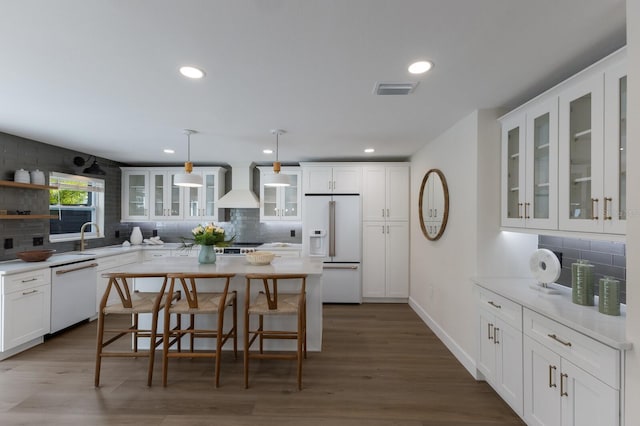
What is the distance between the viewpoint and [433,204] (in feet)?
13.3

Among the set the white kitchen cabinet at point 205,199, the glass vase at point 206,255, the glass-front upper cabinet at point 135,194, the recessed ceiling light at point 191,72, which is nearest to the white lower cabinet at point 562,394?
the recessed ceiling light at point 191,72

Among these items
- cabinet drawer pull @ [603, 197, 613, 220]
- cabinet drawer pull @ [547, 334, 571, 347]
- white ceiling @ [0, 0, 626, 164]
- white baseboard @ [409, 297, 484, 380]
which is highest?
white ceiling @ [0, 0, 626, 164]

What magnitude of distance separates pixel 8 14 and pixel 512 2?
2.50 meters

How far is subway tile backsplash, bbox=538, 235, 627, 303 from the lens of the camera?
2.03 m

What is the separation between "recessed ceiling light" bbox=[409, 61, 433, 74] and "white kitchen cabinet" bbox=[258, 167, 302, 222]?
3678 millimetres

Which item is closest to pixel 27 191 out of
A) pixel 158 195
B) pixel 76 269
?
pixel 76 269

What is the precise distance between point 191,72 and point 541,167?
269 cm

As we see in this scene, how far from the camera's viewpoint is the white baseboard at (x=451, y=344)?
285 cm

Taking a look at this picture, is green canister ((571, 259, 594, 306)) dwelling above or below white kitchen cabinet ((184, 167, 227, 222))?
below

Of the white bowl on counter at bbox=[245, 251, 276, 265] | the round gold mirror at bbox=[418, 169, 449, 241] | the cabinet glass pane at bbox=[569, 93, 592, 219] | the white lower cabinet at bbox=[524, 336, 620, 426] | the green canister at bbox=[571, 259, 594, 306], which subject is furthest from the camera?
the round gold mirror at bbox=[418, 169, 449, 241]

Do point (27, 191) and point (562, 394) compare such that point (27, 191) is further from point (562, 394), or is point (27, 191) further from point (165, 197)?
point (562, 394)

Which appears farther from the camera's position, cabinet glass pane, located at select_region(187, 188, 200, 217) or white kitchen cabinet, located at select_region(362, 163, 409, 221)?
cabinet glass pane, located at select_region(187, 188, 200, 217)

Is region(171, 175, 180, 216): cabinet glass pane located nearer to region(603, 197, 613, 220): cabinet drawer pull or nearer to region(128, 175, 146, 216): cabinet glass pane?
region(128, 175, 146, 216): cabinet glass pane

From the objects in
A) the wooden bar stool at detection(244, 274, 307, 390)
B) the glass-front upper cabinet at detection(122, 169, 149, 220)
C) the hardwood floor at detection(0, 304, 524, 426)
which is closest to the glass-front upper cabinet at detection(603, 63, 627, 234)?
the hardwood floor at detection(0, 304, 524, 426)
